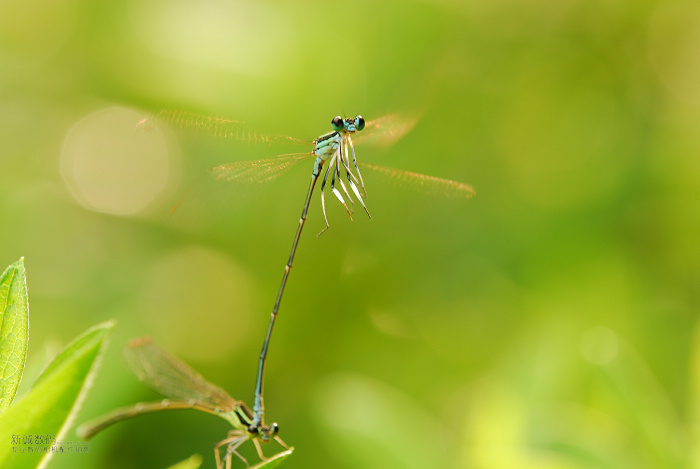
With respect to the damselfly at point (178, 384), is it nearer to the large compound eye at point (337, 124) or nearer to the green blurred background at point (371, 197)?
the large compound eye at point (337, 124)

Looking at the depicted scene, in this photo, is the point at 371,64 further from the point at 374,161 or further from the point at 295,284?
the point at 295,284

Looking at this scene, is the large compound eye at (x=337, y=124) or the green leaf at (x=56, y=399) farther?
the large compound eye at (x=337, y=124)

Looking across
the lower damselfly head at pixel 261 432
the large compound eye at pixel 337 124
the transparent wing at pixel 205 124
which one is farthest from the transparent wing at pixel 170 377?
the large compound eye at pixel 337 124

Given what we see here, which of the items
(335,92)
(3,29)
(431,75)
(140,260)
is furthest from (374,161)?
(3,29)

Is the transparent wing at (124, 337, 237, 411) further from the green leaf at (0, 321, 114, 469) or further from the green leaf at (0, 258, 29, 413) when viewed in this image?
the green leaf at (0, 321, 114, 469)

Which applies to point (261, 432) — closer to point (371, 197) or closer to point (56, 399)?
point (56, 399)

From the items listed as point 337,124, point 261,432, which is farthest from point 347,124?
point 261,432

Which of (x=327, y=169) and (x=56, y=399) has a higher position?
(x=327, y=169)
